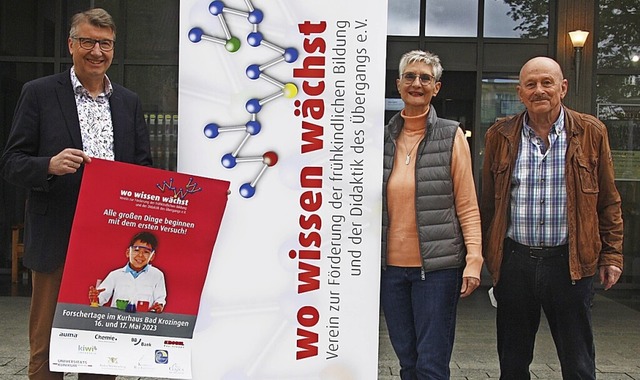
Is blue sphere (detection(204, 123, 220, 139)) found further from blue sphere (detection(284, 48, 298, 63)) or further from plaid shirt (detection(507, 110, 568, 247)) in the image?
plaid shirt (detection(507, 110, 568, 247))

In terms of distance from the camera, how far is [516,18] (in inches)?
341

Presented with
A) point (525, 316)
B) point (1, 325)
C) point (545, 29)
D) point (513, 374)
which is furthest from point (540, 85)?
point (545, 29)

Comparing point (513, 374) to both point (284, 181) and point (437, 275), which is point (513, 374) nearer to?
point (437, 275)

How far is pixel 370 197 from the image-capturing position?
2.96 m

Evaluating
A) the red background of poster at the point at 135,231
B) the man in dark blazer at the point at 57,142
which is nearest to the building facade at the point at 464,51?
the man in dark blazer at the point at 57,142

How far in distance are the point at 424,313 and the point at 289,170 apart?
85 centimetres

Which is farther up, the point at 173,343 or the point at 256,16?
the point at 256,16

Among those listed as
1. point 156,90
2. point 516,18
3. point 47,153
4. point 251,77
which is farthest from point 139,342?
point 516,18

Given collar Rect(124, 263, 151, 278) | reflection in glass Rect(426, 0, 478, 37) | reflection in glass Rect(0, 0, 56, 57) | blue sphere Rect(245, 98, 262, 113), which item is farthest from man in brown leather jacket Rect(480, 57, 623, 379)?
reflection in glass Rect(0, 0, 56, 57)

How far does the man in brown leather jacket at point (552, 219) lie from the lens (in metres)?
3.17

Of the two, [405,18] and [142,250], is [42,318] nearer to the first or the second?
[142,250]

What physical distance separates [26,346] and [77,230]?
3.37 metres

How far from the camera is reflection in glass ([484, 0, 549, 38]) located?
28.2 ft

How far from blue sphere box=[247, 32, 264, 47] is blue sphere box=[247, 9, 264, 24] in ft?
0.16
